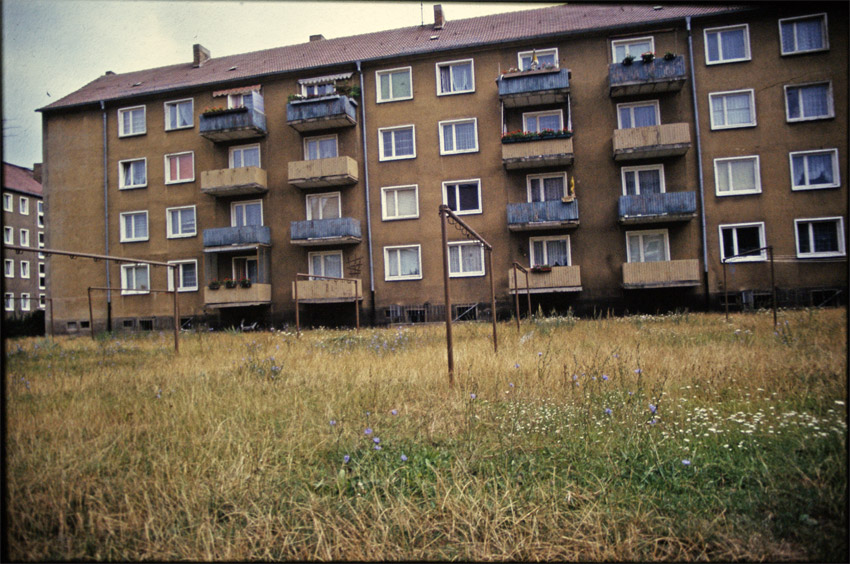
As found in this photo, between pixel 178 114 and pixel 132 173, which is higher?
pixel 178 114

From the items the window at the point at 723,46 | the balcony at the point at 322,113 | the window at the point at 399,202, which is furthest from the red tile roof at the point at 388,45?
the window at the point at 399,202

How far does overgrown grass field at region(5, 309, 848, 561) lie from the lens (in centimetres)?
266

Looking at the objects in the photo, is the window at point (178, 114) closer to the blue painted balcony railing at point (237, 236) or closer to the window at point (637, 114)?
the blue painted balcony railing at point (237, 236)

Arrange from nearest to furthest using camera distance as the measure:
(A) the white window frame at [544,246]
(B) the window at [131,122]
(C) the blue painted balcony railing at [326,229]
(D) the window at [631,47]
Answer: (D) the window at [631,47]
(A) the white window frame at [544,246]
(C) the blue painted balcony railing at [326,229]
(B) the window at [131,122]

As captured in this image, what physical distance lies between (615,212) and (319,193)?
14.9 metres

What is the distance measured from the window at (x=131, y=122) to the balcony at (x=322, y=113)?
30.9 ft

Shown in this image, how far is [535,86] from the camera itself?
22.9 m

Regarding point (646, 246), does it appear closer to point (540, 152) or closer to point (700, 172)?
point (700, 172)

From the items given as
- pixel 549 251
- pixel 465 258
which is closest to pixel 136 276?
pixel 465 258

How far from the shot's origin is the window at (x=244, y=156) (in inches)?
1077

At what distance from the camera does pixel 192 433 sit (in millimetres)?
4348

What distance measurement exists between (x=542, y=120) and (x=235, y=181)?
16.1m

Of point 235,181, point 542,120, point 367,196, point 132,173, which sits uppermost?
point 542,120

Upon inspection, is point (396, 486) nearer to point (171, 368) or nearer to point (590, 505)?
point (590, 505)
